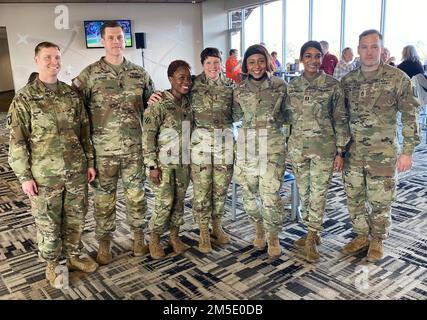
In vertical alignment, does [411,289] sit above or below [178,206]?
below

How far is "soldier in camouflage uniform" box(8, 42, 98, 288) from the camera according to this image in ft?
7.82

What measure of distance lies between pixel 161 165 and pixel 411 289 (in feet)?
5.98

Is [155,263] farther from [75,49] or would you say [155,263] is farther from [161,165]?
[75,49]

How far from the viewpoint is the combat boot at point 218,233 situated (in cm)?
317

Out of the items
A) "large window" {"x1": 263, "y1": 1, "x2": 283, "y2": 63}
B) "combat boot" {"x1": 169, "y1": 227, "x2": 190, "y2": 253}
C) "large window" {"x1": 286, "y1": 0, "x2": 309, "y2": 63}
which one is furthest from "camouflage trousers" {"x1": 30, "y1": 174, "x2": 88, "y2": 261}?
"large window" {"x1": 263, "y1": 1, "x2": 283, "y2": 63}

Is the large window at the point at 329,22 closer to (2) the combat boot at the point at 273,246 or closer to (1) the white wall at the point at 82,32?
(1) the white wall at the point at 82,32

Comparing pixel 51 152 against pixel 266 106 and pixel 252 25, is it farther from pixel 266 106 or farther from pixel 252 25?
pixel 252 25

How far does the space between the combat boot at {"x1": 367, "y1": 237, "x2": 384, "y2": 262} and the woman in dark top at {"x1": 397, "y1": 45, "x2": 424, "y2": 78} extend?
12.6 feet

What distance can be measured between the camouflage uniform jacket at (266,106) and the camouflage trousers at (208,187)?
0.39 m

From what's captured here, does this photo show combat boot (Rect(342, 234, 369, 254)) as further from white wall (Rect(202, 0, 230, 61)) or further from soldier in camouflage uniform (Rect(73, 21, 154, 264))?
white wall (Rect(202, 0, 230, 61))

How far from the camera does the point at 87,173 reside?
2.69 metres

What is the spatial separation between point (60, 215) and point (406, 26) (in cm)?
740

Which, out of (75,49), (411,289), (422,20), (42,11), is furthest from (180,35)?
(411,289)

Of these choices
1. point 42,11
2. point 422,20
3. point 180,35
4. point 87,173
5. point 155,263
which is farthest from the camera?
point 180,35
